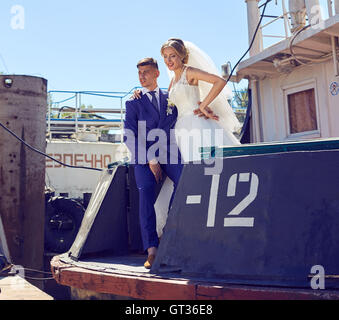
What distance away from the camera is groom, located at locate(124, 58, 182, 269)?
366 cm

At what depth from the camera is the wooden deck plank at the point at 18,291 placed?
3.21m

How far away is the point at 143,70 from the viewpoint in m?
3.76

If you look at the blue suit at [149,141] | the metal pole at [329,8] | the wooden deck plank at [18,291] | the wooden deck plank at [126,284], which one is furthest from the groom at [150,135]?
the metal pole at [329,8]

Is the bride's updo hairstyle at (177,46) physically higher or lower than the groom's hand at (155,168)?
higher

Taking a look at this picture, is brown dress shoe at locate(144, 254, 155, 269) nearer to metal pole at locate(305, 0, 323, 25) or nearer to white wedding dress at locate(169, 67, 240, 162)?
white wedding dress at locate(169, 67, 240, 162)

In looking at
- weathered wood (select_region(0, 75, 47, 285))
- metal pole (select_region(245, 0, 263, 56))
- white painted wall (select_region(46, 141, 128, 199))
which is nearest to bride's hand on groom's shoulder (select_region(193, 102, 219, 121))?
metal pole (select_region(245, 0, 263, 56))

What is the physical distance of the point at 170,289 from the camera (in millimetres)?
2746

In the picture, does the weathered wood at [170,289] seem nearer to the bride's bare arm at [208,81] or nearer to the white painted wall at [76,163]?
the bride's bare arm at [208,81]

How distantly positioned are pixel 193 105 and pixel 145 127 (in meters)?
0.45

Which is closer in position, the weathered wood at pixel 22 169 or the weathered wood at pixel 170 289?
the weathered wood at pixel 170 289

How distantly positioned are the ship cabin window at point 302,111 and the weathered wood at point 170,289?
372cm

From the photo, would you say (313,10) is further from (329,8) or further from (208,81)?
(208,81)
